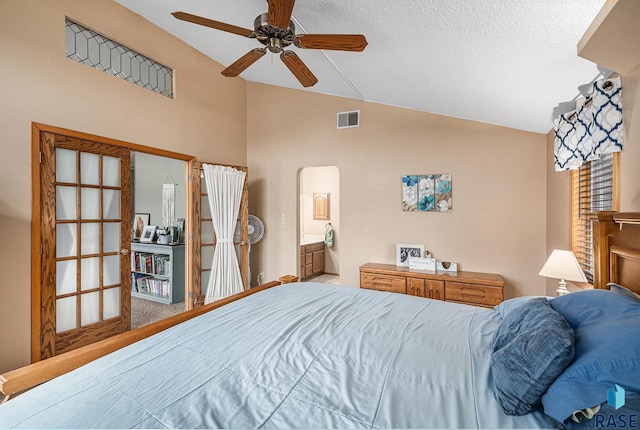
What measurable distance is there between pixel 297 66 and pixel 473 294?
286 centimetres

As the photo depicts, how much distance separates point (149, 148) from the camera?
10.6ft

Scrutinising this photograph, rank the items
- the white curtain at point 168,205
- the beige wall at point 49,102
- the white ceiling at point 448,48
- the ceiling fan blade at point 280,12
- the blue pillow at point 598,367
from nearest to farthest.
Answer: the blue pillow at point 598,367, the white ceiling at point 448,48, the ceiling fan blade at point 280,12, the beige wall at point 49,102, the white curtain at point 168,205

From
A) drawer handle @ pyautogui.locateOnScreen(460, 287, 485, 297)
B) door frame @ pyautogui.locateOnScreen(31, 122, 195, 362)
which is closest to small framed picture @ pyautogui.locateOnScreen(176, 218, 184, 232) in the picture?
Answer: door frame @ pyautogui.locateOnScreen(31, 122, 195, 362)

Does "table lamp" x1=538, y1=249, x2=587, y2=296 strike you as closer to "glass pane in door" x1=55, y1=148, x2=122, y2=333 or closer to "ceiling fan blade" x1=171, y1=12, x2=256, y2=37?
"ceiling fan blade" x1=171, y1=12, x2=256, y2=37

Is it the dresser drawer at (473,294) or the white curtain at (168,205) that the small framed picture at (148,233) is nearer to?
the white curtain at (168,205)

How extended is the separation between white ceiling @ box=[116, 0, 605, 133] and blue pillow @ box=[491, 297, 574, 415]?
1.34m

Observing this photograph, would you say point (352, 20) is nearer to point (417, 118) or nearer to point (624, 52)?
point (624, 52)

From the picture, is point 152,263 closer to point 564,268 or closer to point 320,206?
point 320,206

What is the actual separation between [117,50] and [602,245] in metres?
4.29

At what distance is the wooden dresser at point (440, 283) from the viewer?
306 cm

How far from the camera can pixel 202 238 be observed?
153 inches

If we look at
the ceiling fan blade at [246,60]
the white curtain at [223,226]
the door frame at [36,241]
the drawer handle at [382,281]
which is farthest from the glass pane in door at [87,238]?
the drawer handle at [382,281]

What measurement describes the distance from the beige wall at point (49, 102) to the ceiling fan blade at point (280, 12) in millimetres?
2127

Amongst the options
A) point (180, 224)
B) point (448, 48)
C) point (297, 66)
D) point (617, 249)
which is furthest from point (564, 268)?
point (180, 224)
